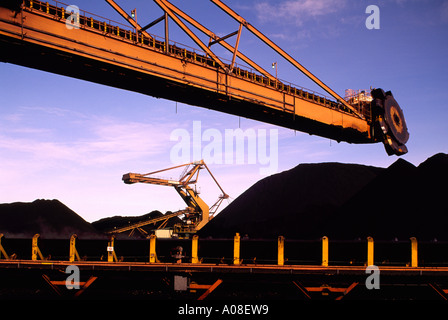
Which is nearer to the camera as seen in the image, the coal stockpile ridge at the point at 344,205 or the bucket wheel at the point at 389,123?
the coal stockpile ridge at the point at 344,205

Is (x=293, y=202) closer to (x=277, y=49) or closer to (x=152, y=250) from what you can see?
(x=277, y=49)

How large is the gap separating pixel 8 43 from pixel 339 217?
81.7 ft

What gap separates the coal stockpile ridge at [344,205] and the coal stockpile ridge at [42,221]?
12.1 m

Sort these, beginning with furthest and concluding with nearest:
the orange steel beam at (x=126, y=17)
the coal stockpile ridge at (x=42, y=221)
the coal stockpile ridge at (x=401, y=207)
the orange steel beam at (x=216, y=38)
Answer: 1. the coal stockpile ridge at (x=42, y=221)
2. the coal stockpile ridge at (x=401, y=207)
3. the orange steel beam at (x=126, y=17)
4. the orange steel beam at (x=216, y=38)

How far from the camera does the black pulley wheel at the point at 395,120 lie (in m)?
35.8

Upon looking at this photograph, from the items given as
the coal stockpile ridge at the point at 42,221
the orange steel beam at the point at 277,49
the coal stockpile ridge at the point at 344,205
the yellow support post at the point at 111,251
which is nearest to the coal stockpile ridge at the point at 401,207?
the coal stockpile ridge at the point at 344,205

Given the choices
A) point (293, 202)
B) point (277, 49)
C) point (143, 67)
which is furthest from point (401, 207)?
point (143, 67)

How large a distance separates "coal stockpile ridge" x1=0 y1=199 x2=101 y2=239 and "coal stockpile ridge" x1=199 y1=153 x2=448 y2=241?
1206cm

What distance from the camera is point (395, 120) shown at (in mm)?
37000

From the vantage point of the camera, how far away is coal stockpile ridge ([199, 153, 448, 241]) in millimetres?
29688

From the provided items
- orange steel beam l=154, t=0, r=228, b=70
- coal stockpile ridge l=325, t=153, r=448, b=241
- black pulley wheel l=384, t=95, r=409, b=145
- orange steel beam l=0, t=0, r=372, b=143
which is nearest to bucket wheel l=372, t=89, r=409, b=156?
black pulley wheel l=384, t=95, r=409, b=145

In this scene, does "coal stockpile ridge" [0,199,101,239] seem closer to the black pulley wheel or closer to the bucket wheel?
the bucket wheel

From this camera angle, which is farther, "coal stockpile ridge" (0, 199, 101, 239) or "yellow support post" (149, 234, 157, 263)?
"coal stockpile ridge" (0, 199, 101, 239)

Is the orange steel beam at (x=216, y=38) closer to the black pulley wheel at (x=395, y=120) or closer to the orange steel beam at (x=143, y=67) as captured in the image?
the orange steel beam at (x=143, y=67)
